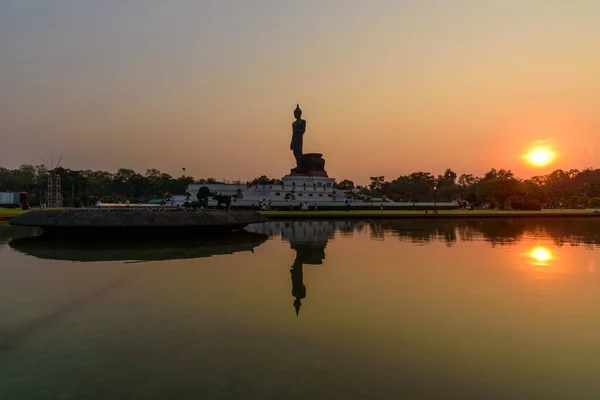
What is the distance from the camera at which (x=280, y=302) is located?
775 centimetres

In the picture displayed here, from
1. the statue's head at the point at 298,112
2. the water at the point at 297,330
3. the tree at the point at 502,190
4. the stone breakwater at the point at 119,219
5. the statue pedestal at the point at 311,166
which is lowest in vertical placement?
the water at the point at 297,330

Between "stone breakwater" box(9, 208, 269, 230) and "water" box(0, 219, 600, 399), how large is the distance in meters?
5.40

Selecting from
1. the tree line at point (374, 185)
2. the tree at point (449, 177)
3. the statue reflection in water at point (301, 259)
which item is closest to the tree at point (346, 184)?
the tree line at point (374, 185)

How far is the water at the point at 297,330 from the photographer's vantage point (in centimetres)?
453

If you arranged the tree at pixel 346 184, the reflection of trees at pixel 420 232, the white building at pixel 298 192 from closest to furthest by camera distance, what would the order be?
the reflection of trees at pixel 420 232, the white building at pixel 298 192, the tree at pixel 346 184

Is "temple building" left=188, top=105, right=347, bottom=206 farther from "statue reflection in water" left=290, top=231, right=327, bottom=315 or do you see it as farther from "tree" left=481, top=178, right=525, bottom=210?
"statue reflection in water" left=290, top=231, right=327, bottom=315

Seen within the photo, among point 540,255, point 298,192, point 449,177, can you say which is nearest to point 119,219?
point 540,255

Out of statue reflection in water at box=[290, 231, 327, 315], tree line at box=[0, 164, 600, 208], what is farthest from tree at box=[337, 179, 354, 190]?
statue reflection in water at box=[290, 231, 327, 315]

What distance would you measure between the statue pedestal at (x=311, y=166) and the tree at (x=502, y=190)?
23616 mm

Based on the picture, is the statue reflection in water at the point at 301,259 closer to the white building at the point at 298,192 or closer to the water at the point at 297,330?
the water at the point at 297,330

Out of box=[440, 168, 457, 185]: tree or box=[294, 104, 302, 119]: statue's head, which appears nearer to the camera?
box=[294, 104, 302, 119]: statue's head

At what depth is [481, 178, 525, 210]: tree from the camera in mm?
59938

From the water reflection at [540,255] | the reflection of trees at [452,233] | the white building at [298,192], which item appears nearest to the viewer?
the water reflection at [540,255]

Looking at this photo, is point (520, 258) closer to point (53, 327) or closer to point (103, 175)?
point (53, 327)
